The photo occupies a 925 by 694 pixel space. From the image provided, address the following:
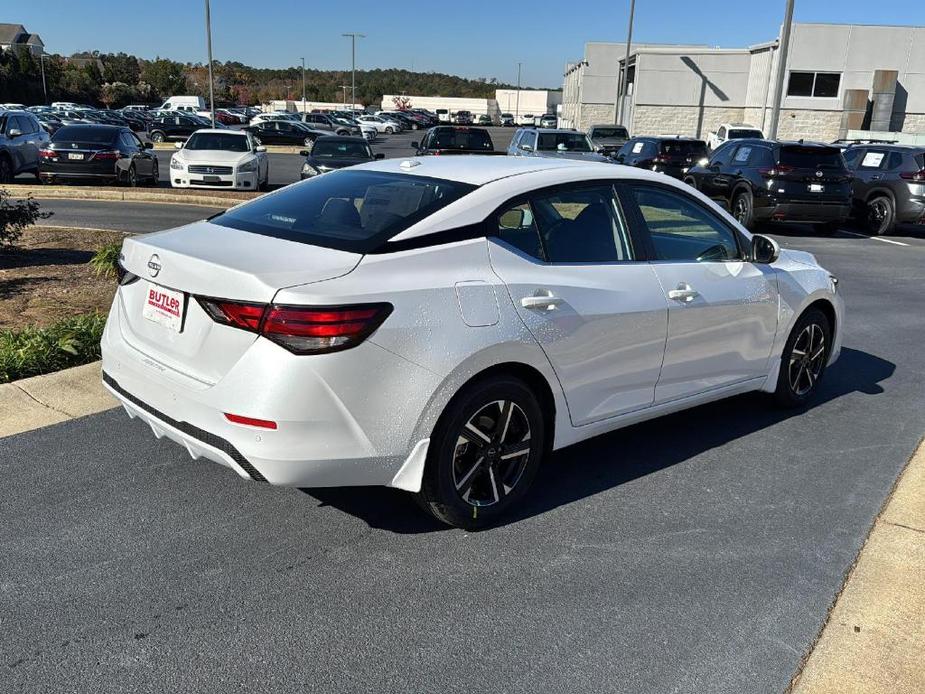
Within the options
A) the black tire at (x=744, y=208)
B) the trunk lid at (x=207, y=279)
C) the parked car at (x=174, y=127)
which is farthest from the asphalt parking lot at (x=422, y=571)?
the parked car at (x=174, y=127)

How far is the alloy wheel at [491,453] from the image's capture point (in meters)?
3.64

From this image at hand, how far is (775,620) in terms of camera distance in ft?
10.5

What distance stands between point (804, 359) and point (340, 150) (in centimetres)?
1589

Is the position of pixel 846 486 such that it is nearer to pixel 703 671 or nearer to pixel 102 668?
pixel 703 671

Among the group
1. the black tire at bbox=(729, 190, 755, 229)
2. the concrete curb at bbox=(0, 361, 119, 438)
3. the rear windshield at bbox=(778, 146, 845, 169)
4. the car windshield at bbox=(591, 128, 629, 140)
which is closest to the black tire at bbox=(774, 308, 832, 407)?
the concrete curb at bbox=(0, 361, 119, 438)

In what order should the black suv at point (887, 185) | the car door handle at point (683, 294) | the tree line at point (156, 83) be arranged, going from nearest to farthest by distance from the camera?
the car door handle at point (683, 294) → the black suv at point (887, 185) → the tree line at point (156, 83)

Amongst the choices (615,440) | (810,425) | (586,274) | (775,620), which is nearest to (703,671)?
(775,620)

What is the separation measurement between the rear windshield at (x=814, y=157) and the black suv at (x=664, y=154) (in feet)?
19.4

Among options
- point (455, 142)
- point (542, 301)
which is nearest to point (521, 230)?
point (542, 301)

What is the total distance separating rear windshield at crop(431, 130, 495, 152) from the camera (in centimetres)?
2034

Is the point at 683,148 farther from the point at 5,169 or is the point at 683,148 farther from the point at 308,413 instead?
the point at 308,413

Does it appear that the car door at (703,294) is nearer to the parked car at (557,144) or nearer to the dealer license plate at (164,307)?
the dealer license plate at (164,307)

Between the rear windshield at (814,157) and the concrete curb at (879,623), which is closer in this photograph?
the concrete curb at (879,623)

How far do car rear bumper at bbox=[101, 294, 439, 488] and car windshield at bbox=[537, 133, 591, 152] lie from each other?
59.6ft
